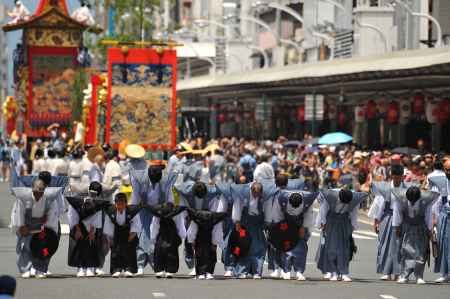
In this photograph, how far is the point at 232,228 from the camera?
18.7 m

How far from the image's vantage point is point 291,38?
8444 cm

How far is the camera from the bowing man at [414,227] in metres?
18.3

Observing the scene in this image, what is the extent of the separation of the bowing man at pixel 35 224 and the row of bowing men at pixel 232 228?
0.01 metres

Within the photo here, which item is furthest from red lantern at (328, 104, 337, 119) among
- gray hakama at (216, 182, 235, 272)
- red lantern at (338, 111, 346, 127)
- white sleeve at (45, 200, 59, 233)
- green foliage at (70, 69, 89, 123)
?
white sleeve at (45, 200, 59, 233)

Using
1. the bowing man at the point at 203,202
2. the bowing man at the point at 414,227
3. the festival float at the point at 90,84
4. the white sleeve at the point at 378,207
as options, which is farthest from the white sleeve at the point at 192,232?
the festival float at the point at 90,84

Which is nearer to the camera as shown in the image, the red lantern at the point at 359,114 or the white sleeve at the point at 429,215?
the white sleeve at the point at 429,215

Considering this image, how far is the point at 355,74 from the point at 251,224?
25769mm

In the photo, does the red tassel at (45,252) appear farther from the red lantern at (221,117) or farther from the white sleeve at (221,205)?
the red lantern at (221,117)

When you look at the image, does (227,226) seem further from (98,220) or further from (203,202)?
(98,220)

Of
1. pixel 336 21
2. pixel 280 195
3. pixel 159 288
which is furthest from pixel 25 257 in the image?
pixel 336 21

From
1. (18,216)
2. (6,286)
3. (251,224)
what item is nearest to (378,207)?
(251,224)


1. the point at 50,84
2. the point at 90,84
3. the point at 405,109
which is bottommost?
the point at 405,109

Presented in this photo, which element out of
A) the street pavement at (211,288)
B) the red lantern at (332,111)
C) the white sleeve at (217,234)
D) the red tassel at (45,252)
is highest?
the red lantern at (332,111)

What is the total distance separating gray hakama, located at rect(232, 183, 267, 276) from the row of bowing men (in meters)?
0.01
